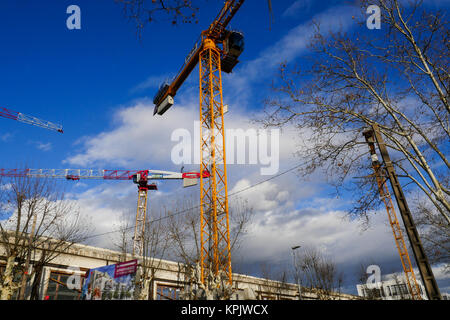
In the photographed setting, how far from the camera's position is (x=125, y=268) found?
43.9 ft

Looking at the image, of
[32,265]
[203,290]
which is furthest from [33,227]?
[203,290]

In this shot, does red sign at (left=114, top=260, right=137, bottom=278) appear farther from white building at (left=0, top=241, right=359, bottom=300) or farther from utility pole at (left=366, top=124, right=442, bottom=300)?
utility pole at (left=366, top=124, right=442, bottom=300)

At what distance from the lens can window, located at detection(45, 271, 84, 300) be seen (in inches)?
679

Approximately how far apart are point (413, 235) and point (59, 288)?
19.7m

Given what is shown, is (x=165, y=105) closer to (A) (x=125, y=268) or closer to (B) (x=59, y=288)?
(B) (x=59, y=288)

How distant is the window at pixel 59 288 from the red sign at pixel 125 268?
640 cm

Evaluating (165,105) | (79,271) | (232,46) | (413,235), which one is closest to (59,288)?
(79,271)

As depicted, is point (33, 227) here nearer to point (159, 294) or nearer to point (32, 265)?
point (32, 265)

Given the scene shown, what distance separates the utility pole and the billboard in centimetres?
1095

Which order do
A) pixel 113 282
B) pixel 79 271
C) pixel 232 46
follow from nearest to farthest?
1. pixel 113 282
2. pixel 79 271
3. pixel 232 46

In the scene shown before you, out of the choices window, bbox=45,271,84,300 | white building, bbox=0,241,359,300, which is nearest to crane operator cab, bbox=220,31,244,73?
white building, bbox=0,241,359,300

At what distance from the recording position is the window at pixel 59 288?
1725 centimetres

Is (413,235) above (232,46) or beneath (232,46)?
beneath
